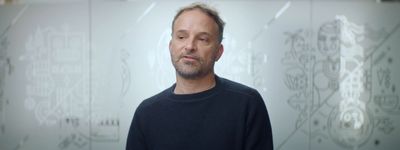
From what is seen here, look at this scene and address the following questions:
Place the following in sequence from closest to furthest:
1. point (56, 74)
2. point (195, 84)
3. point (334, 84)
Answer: point (195, 84), point (334, 84), point (56, 74)

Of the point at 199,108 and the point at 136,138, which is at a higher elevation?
→ the point at 199,108

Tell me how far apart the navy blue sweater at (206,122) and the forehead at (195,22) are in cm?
18

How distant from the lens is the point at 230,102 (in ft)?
3.57

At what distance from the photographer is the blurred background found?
278 cm

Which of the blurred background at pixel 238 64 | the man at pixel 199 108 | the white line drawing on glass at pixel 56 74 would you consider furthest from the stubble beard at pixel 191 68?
the white line drawing on glass at pixel 56 74

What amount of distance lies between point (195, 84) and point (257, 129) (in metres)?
0.25

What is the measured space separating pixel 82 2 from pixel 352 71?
7.32 feet

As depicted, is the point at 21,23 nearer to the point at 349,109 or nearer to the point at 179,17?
the point at 179,17

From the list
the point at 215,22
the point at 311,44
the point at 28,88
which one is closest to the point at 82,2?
the point at 28,88

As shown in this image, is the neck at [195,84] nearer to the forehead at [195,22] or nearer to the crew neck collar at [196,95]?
the crew neck collar at [196,95]

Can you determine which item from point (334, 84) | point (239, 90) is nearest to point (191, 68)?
point (239, 90)

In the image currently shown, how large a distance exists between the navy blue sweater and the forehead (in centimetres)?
18

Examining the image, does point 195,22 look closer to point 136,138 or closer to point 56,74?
point 136,138

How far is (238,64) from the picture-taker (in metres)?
2.81
